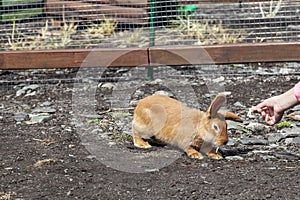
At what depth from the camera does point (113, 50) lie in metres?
6.80

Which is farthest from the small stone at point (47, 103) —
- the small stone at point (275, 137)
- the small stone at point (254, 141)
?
the small stone at point (275, 137)

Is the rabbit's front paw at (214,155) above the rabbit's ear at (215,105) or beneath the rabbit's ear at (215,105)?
beneath

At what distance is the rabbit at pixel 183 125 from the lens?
4.28 meters

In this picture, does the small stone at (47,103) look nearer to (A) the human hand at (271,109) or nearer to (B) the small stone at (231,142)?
(B) the small stone at (231,142)

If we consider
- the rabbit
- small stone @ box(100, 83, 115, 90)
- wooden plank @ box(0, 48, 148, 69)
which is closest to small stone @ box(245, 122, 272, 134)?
the rabbit

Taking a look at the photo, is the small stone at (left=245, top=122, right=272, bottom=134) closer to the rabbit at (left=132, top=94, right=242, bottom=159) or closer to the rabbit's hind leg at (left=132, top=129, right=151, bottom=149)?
the rabbit at (left=132, top=94, right=242, bottom=159)

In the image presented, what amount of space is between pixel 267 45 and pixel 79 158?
292cm

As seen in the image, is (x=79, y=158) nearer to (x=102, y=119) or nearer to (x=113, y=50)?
(x=102, y=119)

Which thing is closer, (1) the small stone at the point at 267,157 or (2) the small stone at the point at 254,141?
(1) the small stone at the point at 267,157

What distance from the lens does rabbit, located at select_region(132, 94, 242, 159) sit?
14.0ft

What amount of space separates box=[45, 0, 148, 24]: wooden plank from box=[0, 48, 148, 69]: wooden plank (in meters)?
2.09

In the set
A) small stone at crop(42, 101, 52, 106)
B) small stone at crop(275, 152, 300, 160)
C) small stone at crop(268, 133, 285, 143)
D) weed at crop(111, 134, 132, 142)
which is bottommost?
small stone at crop(42, 101, 52, 106)

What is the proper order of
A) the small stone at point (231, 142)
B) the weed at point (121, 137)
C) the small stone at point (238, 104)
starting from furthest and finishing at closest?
the small stone at point (238, 104), the weed at point (121, 137), the small stone at point (231, 142)

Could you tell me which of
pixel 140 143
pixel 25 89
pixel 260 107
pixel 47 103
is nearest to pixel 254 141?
pixel 140 143
